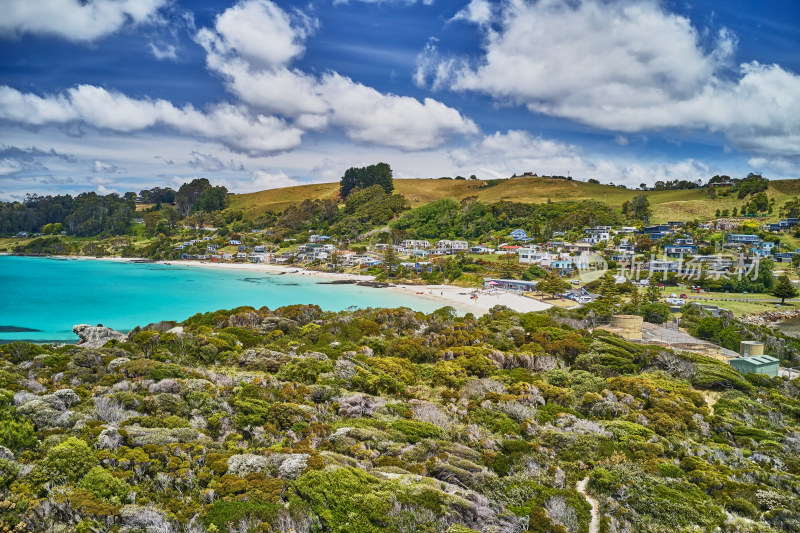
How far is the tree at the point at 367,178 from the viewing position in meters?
132

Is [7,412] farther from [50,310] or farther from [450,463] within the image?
[50,310]

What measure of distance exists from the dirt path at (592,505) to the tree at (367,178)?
12228 centimetres

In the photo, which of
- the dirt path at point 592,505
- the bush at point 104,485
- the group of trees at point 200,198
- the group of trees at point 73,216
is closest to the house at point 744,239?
the dirt path at point 592,505

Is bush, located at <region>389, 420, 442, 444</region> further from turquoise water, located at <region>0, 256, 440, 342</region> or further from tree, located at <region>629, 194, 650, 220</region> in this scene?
tree, located at <region>629, 194, 650, 220</region>

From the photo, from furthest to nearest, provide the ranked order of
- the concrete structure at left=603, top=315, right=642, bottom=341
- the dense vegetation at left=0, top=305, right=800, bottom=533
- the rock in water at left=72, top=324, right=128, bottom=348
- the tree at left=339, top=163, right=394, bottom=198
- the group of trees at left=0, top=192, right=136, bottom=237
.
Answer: the tree at left=339, top=163, right=394, bottom=198 < the group of trees at left=0, top=192, right=136, bottom=237 < the concrete structure at left=603, top=315, right=642, bottom=341 < the rock in water at left=72, top=324, right=128, bottom=348 < the dense vegetation at left=0, top=305, right=800, bottom=533

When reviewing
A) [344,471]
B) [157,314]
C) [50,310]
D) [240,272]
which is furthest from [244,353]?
[240,272]

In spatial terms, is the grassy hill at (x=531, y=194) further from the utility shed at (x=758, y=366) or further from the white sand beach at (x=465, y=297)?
the utility shed at (x=758, y=366)

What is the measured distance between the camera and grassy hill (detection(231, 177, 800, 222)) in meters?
89.4

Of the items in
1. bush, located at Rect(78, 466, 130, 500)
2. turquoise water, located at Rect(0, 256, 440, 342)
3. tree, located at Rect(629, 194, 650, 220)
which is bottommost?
turquoise water, located at Rect(0, 256, 440, 342)

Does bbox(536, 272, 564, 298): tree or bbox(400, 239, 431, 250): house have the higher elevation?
bbox(400, 239, 431, 250): house

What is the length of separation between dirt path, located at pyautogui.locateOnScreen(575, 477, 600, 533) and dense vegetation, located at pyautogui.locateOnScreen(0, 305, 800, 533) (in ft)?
0.49

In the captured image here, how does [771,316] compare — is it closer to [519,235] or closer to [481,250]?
[481,250]

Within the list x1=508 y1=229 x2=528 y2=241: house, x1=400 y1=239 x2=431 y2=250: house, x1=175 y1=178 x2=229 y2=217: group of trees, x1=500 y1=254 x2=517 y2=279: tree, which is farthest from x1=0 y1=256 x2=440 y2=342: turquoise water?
x1=175 y1=178 x2=229 y2=217: group of trees

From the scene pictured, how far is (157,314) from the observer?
38.8m
